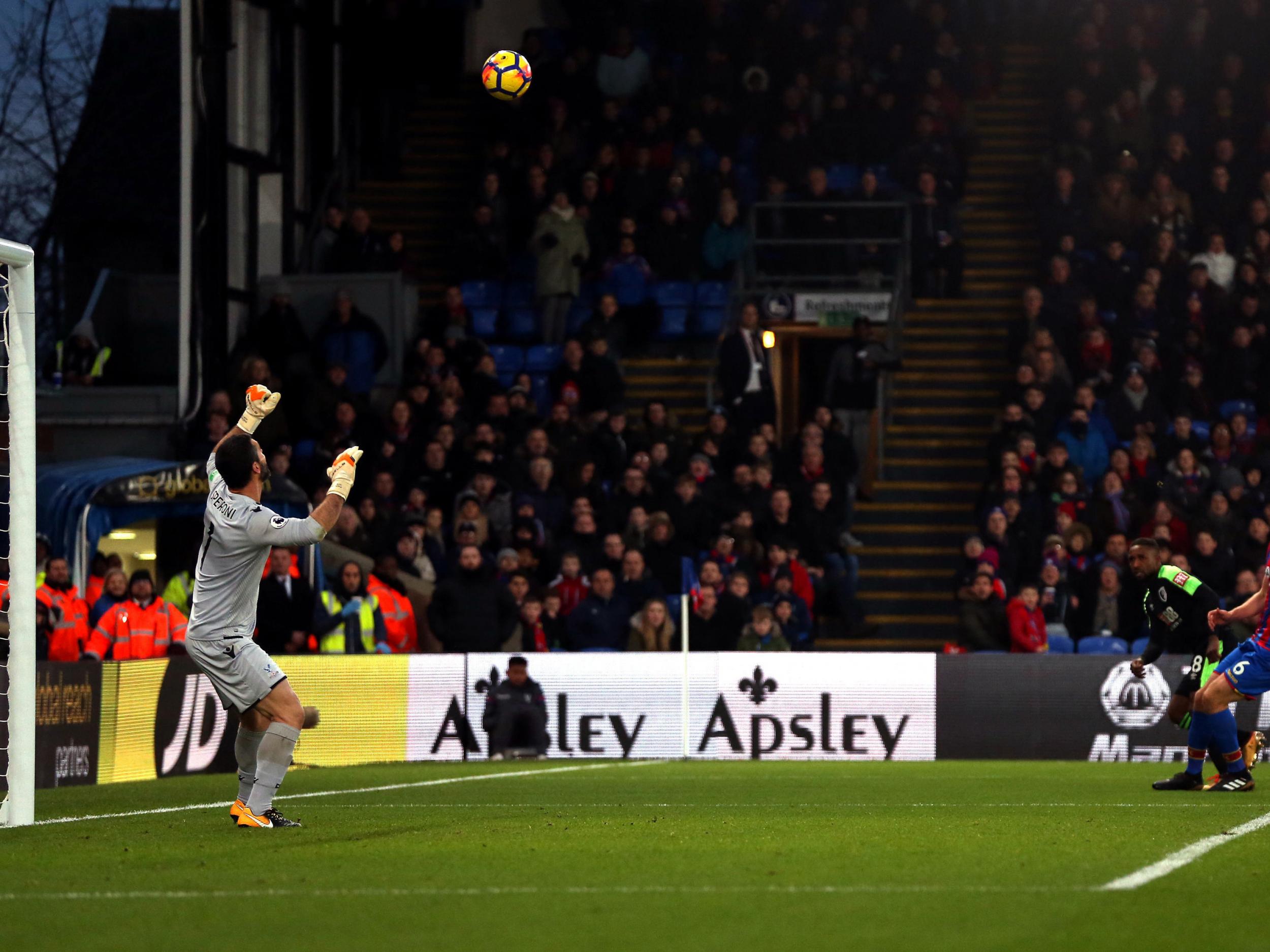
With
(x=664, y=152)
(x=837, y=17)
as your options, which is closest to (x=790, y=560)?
(x=664, y=152)

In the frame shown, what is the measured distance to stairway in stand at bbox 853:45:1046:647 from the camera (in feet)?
74.9

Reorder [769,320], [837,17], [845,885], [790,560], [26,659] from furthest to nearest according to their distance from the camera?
[837,17] → [769,320] → [790,560] → [26,659] → [845,885]

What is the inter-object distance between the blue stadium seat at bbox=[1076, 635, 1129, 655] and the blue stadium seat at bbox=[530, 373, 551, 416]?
A: 6.88 metres

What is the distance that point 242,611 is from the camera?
9805 millimetres

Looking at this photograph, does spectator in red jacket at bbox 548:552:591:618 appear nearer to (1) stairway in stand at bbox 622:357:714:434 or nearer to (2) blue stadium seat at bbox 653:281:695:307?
(1) stairway in stand at bbox 622:357:714:434

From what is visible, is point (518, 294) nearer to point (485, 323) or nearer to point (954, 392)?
point (485, 323)

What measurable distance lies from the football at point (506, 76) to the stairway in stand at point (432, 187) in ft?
30.1

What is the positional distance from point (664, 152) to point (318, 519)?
16.8m

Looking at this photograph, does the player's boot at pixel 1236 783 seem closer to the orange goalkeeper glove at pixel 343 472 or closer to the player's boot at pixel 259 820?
the player's boot at pixel 259 820

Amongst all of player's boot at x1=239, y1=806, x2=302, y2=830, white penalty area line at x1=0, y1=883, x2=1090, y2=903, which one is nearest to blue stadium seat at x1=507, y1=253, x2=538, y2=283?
player's boot at x1=239, y1=806, x2=302, y2=830

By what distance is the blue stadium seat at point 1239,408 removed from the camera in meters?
22.9

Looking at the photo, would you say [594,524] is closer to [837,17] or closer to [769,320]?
[769,320]

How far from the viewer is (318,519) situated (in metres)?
9.23

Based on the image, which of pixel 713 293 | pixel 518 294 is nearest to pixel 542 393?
pixel 518 294
